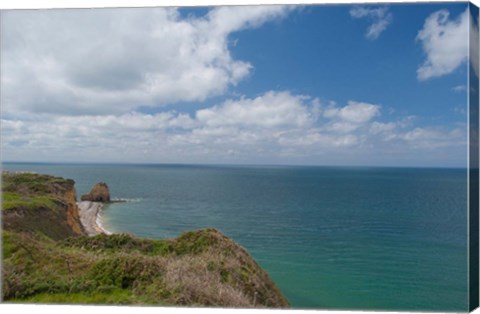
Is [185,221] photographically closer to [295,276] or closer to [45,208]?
[45,208]

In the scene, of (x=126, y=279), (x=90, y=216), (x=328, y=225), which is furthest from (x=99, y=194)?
(x=126, y=279)

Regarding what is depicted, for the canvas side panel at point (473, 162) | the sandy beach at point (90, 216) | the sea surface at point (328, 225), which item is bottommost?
the sandy beach at point (90, 216)

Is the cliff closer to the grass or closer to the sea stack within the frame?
the grass

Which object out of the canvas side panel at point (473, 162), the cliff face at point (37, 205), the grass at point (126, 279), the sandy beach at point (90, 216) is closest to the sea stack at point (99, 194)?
the sandy beach at point (90, 216)

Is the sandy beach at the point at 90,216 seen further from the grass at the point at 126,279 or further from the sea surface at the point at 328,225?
the grass at the point at 126,279

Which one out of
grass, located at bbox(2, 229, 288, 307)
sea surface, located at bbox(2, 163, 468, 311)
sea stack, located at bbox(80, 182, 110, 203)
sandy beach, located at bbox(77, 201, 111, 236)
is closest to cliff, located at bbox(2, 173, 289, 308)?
grass, located at bbox(2, 229, 288, 307)

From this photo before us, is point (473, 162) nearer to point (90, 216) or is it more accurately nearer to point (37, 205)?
point (37, 205)
